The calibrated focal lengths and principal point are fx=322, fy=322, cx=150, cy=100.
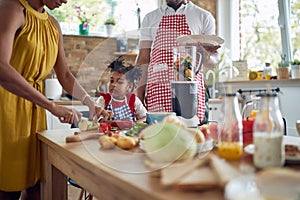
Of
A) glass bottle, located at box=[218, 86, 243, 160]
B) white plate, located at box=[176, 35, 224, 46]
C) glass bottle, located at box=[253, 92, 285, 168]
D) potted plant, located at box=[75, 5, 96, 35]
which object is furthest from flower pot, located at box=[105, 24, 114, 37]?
glass bottle, located at box=[253, 92, 285, 168]

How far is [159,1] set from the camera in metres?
3.92

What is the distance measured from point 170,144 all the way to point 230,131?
0.48 feet

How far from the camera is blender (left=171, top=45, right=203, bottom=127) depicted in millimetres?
1163

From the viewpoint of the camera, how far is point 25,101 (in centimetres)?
124

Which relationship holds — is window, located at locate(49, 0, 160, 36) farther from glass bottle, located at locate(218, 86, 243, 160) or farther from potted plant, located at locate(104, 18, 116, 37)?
glass bottle, located at locate(218, 86, 243, 160)

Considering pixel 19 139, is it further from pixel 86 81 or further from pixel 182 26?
pixel 182 26

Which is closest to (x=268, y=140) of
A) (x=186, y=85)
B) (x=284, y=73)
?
(x=186, y=85)

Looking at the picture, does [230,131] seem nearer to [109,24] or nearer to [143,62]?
[143,62]

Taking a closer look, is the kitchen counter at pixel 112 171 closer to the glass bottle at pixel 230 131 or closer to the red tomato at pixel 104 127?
the glass bottle at pixel 230 131

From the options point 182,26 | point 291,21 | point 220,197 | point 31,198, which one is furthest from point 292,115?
point 220,197

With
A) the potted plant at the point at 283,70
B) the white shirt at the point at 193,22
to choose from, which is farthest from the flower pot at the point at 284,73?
the white shirt at the point at 193,22

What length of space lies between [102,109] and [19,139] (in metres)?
0.33

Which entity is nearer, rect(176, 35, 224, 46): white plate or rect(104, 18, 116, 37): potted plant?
rect(176, 35, 224, 46): white plate

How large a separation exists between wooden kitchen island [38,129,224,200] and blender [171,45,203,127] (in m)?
0.35
